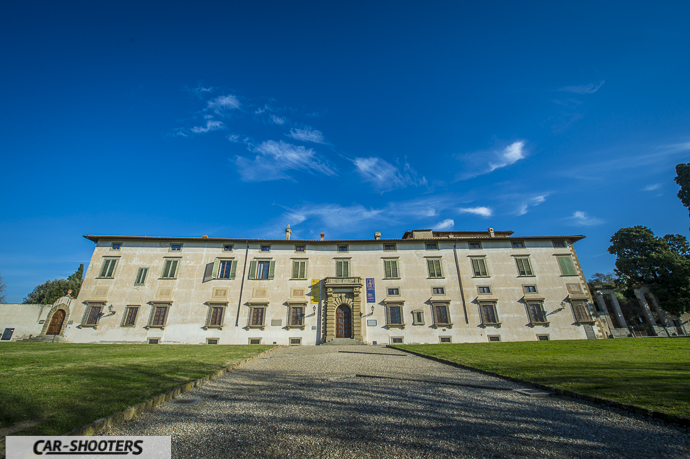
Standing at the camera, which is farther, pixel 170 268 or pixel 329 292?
pixel 170 268

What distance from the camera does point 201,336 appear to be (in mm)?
24406

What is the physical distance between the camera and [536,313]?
2542cm

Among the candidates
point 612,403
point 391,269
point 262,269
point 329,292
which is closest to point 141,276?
point 262,269

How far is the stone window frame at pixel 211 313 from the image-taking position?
968 inches

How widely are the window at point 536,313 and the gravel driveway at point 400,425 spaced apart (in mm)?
22898

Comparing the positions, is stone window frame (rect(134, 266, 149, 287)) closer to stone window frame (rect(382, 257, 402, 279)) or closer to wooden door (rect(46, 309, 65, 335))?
wooden door (rect(46, 309, 65, 335))

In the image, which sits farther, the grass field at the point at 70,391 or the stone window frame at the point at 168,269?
the stone window frame at the point at 168,269

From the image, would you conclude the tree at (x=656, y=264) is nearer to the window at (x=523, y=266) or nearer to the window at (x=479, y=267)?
the window at (x=523, y=266)

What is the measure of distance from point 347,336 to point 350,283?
4561 millimetres

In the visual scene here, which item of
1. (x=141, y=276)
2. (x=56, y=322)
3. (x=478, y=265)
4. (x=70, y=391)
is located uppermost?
(x=478, y=265)

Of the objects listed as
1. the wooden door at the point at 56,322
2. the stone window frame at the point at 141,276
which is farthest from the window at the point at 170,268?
the wooden door at the point at 56,322

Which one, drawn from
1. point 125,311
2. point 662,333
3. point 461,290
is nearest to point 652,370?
point 461,290

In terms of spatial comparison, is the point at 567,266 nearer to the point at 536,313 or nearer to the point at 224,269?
the point at 536,313

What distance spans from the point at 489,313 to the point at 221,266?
24.7 meters
